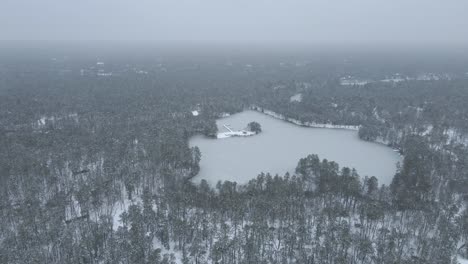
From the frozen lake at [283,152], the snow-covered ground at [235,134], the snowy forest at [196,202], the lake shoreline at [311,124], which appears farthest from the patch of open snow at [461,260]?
the snow-covered ground at [235,134]

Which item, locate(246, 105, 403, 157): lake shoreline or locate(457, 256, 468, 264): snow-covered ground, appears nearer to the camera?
locate(457, 256, 468, 264): snow-covered ground

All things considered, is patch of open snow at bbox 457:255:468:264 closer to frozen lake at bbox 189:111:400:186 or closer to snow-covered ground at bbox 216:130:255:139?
frozen lake at bbox 189:111:400:186

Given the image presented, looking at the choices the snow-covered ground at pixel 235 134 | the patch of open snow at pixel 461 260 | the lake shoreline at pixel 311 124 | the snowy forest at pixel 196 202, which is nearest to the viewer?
the snowy forest at pixel 196 202

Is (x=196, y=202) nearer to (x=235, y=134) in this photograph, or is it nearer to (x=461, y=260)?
(x=461, y=260)

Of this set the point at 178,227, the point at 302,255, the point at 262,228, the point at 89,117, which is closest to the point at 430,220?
the point at 302,255

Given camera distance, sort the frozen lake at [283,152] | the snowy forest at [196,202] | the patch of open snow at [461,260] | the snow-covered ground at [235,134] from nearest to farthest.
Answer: the snowy forest at [196,202], the patch of open snow at [461,260], the frozen lake at [283,152], the snow-covered ground at [235,134]

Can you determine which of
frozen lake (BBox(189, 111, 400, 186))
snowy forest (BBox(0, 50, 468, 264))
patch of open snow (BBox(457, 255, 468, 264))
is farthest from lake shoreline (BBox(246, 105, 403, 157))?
patch of open snow (BBox(457, 255, 468, 264))

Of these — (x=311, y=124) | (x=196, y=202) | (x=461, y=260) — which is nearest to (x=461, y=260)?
(x=461, y=260)

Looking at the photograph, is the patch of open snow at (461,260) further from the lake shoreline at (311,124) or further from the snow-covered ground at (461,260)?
the lake shoreline at (311,124)
